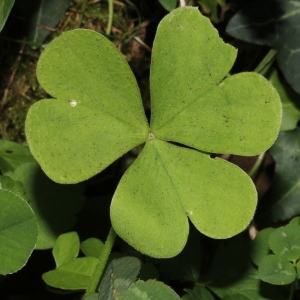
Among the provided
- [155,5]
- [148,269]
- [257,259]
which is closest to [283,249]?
[257,259]

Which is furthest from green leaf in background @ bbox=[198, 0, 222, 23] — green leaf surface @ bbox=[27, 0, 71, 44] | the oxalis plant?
the oxalis plant

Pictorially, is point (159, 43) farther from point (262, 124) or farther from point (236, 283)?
point (236, 283)

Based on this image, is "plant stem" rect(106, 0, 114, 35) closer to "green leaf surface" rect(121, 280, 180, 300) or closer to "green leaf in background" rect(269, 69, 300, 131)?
"green leaf in background" rect(269, 69, 300, 131)

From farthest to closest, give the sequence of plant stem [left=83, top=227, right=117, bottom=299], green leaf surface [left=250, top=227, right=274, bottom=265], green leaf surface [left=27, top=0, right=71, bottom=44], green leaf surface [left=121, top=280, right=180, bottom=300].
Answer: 1. green leaf surface [left=27, top=0, right=71, bottom=44]
2. green leaf surface [left=250, top=227, right=274, bottom=265]
3. plant stem [left=83, top=227, right=117, bottom=299]
4. green leaf surface [left=121, top=280, right=180, bottom=300]

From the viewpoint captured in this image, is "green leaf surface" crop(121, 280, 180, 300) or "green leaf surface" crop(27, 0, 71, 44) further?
"green leaf surface" crop(27, 0, 71, 44)

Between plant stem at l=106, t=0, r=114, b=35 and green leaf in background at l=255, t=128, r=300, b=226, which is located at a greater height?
plant stem at l=106, t=0, r=114, b=35

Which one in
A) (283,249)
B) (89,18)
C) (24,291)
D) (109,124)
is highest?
(109,124)

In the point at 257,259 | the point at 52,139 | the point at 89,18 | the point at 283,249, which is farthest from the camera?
the point at 89,18

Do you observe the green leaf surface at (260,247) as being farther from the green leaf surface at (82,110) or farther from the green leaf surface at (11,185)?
the green leaf surface at (11,185)
